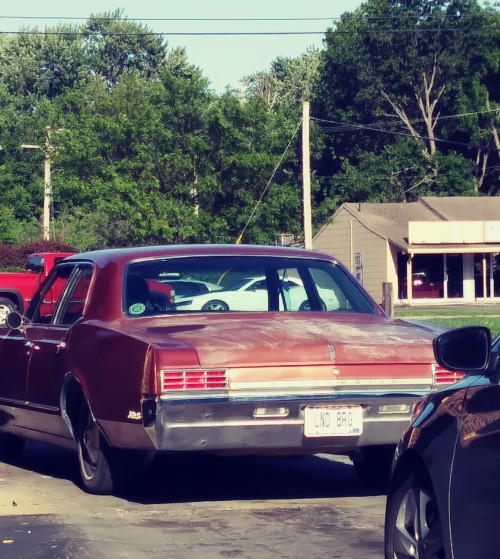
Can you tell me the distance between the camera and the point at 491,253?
57000 mm

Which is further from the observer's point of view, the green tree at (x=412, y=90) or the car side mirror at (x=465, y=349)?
the green tree at (x=412, y=90)

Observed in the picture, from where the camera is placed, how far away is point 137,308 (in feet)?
26.1

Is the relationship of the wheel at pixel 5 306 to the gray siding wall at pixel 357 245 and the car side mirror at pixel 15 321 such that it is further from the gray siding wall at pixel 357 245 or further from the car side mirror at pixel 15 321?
the gray siding wall at pixel 357 245

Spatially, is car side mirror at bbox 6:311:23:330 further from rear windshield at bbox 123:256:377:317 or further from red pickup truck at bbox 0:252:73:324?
red pickup truck at bbox 0:252:73:324

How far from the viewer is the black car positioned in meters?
4.07

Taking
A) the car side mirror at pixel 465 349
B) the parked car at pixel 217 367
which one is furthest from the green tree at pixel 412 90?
Result: the car side mirror at pixel 465 349

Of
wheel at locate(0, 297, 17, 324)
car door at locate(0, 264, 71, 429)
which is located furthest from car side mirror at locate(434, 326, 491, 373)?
wheel at locate(0, 297, 17, 324)

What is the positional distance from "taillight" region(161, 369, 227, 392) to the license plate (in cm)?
53

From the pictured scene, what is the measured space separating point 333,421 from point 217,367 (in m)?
0.74

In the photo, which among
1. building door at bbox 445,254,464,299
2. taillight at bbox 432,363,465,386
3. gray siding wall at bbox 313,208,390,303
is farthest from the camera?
building door at bbox 445,254,464,299

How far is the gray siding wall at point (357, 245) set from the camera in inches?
2240

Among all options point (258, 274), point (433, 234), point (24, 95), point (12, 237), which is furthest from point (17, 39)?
point (258, 274)

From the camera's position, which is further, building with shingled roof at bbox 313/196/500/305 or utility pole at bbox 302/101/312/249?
building with shingled roof at bbox 313/196/500/305

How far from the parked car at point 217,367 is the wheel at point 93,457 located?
11 mm
